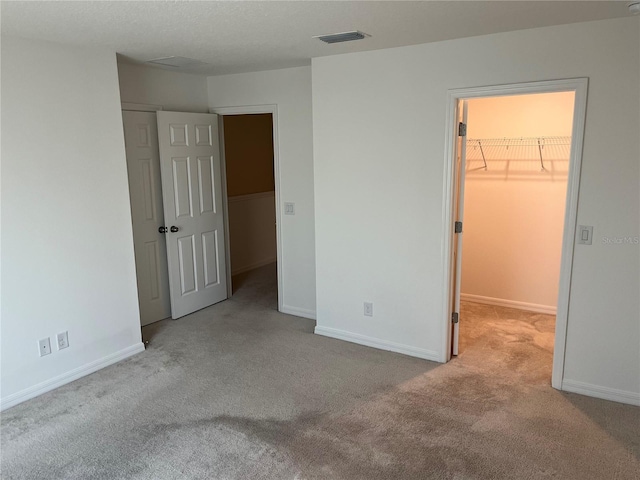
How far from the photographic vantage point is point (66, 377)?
3430 millimetres

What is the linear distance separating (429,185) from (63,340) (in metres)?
2.84

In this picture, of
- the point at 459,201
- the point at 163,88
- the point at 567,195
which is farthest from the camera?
the point at 163,88

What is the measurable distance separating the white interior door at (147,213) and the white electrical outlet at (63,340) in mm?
1022

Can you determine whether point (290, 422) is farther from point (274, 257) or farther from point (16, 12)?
point (274, 257)

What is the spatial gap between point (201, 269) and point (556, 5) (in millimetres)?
3720

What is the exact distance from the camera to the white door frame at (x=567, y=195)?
115 inches

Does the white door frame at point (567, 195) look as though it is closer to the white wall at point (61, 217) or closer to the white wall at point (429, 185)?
the white wall at point (429, 185)

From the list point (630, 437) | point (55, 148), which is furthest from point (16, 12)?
point (630, 437)

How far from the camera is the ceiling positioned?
2.43 metres

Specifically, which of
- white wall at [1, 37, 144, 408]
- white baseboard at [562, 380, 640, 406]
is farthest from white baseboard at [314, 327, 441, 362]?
white wall at [1, 37, 144, 408]

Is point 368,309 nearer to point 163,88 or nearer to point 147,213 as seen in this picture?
point 147,213

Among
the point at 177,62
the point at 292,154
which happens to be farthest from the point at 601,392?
the point at 177,62

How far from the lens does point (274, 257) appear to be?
279 inches

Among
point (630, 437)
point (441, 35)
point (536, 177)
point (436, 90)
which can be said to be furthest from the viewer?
point (536, 177)
